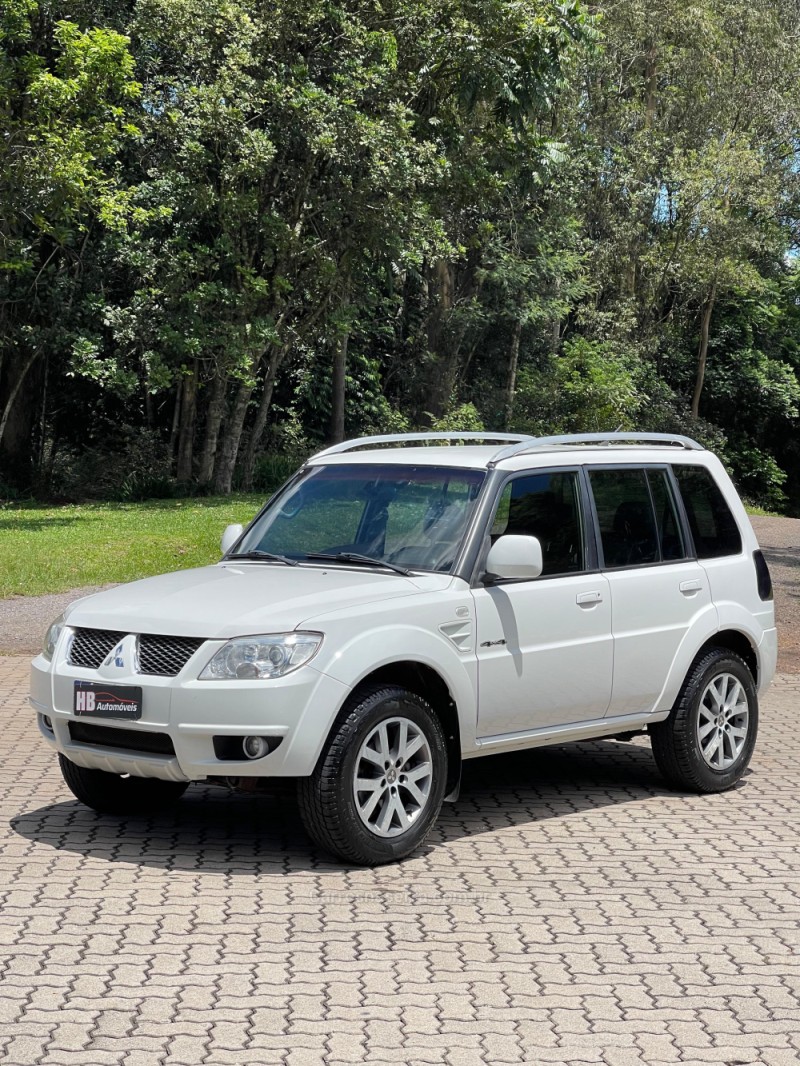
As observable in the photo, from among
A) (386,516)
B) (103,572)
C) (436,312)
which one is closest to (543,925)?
(386,516)

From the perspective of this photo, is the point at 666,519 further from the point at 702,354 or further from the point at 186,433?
the point at 702,354

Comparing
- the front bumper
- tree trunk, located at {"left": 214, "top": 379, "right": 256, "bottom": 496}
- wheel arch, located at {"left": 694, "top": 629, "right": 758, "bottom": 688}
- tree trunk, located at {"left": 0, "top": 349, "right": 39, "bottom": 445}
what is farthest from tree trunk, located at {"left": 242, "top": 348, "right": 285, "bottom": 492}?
the front bumper

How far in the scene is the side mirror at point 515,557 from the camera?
6.91m

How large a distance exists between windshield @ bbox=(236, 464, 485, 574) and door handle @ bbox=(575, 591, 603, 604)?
762 mm

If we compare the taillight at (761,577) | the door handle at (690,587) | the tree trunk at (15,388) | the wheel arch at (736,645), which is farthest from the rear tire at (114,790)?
the tree trunk at (15,388)

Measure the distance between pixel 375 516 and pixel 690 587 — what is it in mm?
1931

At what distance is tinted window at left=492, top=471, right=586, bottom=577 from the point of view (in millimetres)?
7457

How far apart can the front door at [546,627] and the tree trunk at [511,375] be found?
33.0m

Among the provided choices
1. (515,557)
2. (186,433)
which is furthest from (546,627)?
(186,433)

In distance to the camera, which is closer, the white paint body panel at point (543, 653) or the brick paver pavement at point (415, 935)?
the brick paver pavement at point (415, 935)

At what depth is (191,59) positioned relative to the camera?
2934cm

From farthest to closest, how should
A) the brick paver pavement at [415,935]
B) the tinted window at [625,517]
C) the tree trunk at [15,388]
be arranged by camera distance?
the tree trunk at [15,388], the tinted window at [625,517], the brick paver pavement at [415,935]

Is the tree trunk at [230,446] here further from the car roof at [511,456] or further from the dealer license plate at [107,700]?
the dealer license plate at [107,700]

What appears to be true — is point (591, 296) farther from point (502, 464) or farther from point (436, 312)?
point (502, 464)
